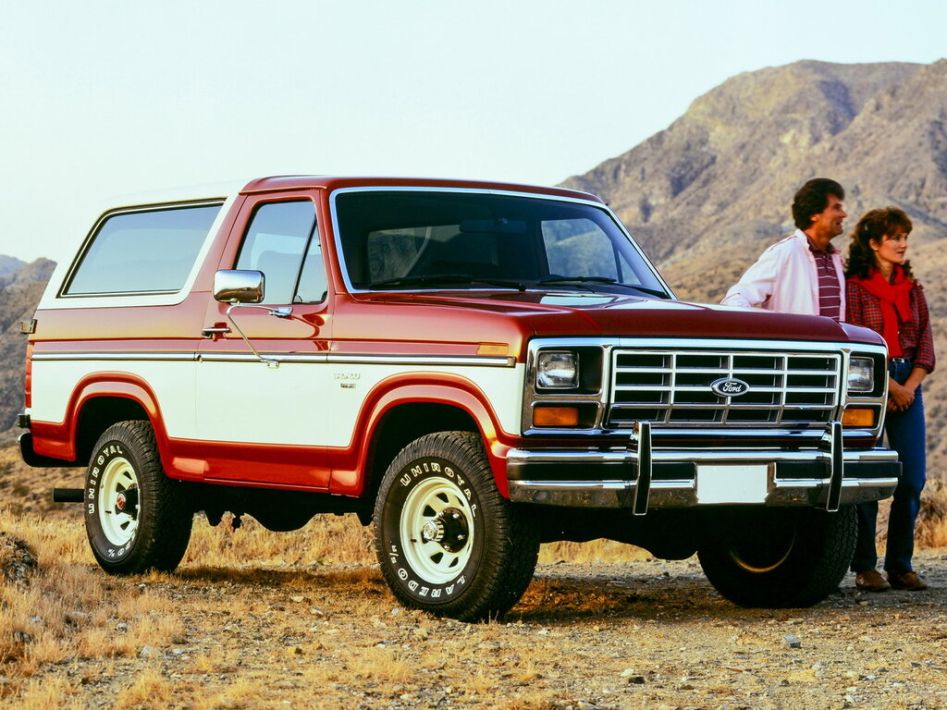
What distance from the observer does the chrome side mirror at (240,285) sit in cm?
735

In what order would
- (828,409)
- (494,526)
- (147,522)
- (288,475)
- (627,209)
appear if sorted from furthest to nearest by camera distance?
(627,209) < (147,522) < (288,475) < (828,409) < (494,526)

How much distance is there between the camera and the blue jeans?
871cm

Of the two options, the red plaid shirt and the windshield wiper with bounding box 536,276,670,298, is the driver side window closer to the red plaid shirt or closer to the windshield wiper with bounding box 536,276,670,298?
the windshield wiper with bounding box 536,276,670,298

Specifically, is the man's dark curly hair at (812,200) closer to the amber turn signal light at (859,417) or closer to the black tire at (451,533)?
the amber turn signal light at (859,417)

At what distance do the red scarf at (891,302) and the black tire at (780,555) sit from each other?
146 centimetres

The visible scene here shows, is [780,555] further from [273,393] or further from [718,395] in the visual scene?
[273,393]

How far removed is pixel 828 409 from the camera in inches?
280

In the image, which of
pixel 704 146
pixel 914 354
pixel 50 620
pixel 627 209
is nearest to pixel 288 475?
pixel 50 620

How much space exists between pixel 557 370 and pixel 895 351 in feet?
10.1

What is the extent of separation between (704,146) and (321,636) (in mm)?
122681

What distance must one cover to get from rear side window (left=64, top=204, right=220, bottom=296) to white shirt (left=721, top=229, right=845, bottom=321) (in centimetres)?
293

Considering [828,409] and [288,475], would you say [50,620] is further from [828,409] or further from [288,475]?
[828,409]

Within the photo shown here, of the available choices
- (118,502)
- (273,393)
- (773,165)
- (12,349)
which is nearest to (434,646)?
(273,393)

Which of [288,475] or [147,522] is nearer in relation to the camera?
[288,475]
